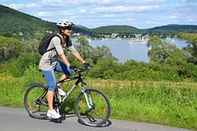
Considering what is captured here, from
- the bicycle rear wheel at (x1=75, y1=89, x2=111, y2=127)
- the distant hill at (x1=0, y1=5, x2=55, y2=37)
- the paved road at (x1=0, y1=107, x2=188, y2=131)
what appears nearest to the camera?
the paved road at (x1=0, y1=107, x2=188, y2=131)

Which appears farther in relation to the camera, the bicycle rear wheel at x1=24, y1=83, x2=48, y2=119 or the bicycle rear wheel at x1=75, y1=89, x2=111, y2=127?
the bicycle rear wheel at x1=24, y1=83, x2=48, y2=119

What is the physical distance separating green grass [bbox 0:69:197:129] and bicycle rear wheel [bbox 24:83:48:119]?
1.25 metres

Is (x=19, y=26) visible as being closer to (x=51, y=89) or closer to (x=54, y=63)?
(x=54, y=63)

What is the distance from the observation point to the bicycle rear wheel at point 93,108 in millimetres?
8094

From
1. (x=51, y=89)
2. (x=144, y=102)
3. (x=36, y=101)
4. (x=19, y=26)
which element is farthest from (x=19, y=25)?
(x=51, y=89)

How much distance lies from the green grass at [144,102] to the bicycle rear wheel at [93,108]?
77cm

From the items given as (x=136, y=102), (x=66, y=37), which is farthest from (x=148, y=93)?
(x=66, y=37)

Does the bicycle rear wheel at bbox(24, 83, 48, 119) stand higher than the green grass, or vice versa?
the bicycle rear wheel at bbox(24, 83, 48, 119)

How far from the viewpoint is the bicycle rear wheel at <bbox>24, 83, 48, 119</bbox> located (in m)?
8.95

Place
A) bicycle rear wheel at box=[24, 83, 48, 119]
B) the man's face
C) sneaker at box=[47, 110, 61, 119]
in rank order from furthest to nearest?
1. bicycle rear wheel at box=[24, 83, 48, 119]
2. sneaker at box=[47, 110, 61, 119]
3. the man's face

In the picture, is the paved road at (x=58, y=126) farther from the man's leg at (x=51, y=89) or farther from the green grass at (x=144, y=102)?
the green grass at (x=144, y=102)

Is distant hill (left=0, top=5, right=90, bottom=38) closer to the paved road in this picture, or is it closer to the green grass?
the green grass

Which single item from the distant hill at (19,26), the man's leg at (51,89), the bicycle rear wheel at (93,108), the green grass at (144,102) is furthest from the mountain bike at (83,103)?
the distant hill at (19,26)

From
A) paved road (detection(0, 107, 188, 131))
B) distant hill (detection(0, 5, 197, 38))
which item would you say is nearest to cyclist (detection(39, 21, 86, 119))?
paved road (detection(0, 107, 188, 131))
